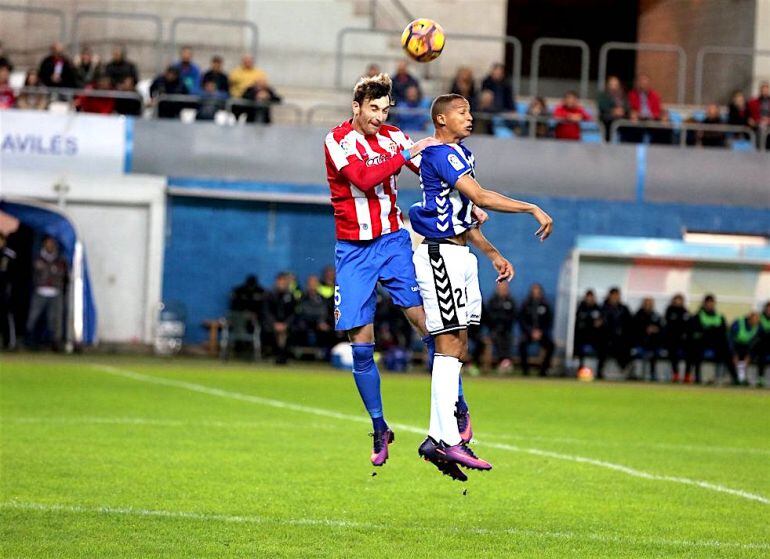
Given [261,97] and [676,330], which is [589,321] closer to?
[676,330]

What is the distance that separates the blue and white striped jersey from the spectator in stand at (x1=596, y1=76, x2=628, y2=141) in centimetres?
1879

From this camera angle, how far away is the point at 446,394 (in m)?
8.22

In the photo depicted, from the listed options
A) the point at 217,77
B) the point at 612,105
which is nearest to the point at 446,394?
the point at 217,77

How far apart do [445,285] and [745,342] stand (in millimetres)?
17405

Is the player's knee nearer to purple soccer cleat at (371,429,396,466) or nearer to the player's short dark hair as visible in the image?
purple soccer cleat at (371,429,396,466)

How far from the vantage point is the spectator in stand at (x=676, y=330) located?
80.6ft

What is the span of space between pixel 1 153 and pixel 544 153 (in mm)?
9631

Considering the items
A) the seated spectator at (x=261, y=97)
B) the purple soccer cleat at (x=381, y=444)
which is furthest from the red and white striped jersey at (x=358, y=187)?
the seated spectator at (x=261, y=97)

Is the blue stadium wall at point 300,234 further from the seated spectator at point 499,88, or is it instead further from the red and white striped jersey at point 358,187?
the red and white striped jersey at point 358,187

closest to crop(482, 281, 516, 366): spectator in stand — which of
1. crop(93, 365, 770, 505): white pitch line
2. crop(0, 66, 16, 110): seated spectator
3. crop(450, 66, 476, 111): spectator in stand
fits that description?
crop(450, 66, 476, 111): spectator in stand

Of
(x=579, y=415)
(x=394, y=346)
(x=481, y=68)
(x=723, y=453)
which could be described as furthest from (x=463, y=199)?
(x=481, y=68)

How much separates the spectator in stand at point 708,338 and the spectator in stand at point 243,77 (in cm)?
892

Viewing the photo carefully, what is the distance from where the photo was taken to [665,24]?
1367 inches

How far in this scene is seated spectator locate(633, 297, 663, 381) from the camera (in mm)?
24531
